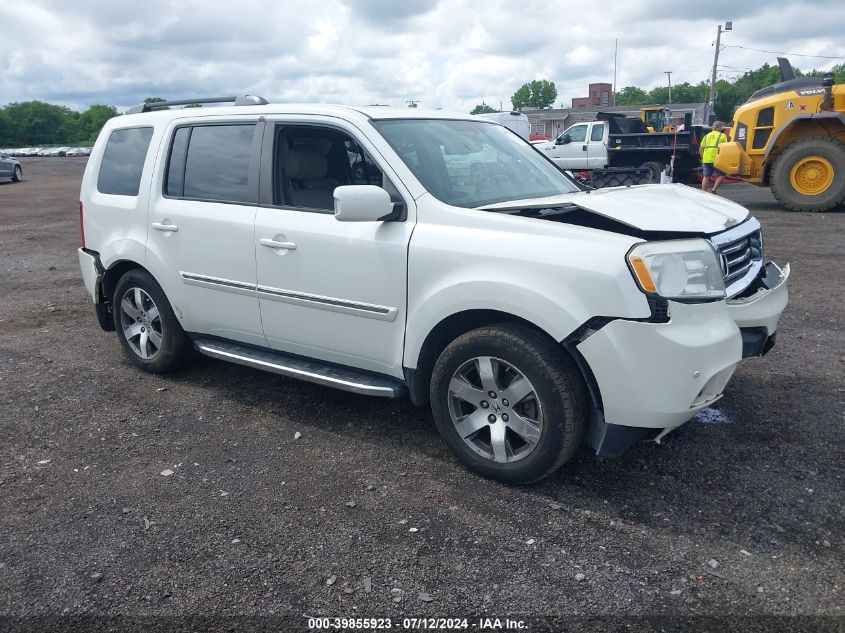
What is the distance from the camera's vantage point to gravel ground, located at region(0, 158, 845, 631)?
2.87 m

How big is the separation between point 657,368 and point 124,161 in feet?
13.8

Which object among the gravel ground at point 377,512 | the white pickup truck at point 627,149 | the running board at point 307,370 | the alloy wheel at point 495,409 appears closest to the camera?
the gravel ground at point 377,512

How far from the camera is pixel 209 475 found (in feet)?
13.0

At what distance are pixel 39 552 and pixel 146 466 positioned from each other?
87cm

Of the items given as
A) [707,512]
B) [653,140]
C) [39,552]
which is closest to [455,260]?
[707,512]

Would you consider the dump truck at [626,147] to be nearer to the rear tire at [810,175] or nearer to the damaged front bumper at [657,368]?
the rear tire at [810,175]

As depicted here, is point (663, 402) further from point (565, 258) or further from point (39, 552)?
point (39, 552)

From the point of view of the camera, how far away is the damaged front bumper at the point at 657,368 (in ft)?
10.5

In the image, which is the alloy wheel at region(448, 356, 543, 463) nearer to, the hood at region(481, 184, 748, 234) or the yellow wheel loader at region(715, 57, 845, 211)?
the hood at region(481, 184, 748, 234)

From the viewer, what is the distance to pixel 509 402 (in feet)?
11.8

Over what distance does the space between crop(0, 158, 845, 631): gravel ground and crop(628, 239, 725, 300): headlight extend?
1.06 m

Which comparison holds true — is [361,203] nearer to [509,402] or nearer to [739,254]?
[509,402]

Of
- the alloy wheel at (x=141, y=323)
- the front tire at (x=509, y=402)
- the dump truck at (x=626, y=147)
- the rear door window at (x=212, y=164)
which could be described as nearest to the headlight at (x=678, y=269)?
the front tire at (x=509, y=402)

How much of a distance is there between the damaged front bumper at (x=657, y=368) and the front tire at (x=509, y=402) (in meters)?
0.16
